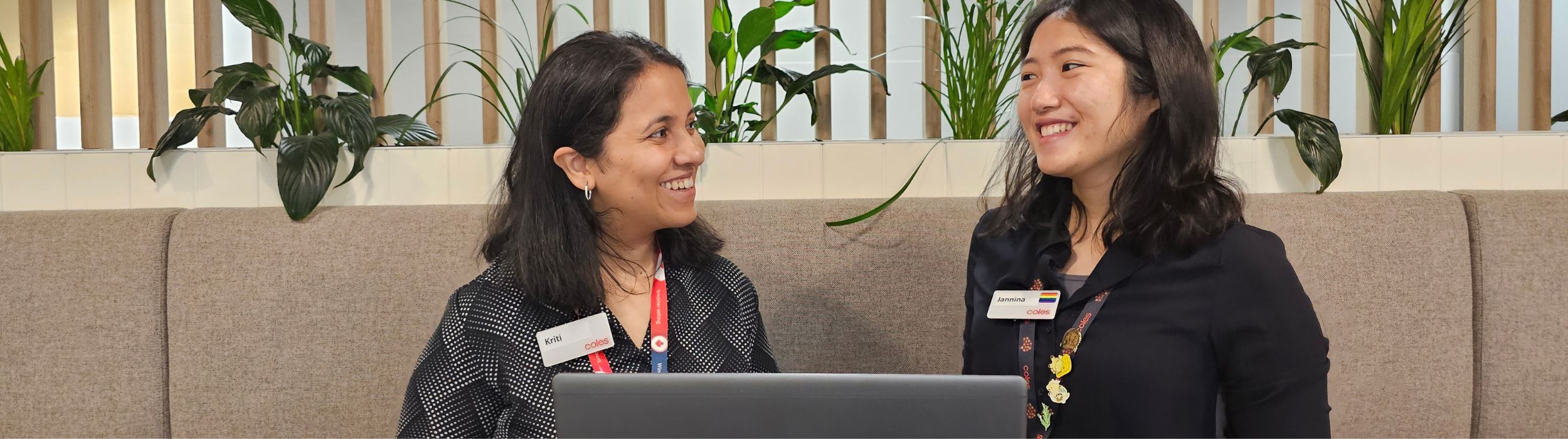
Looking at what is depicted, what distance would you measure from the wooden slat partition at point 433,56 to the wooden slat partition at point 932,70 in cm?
115

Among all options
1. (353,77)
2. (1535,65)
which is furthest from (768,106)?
(1535,65)

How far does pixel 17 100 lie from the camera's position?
220 centimetres

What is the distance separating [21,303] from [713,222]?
54.7 inches

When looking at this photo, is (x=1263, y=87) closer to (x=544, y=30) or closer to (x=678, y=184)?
(x=678, y=184)

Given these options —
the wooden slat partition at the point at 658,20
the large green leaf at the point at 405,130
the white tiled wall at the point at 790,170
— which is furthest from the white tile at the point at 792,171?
the large green leaf at the point at 405,130

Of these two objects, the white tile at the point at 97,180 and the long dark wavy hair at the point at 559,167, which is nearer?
the long dark wavy hair at the point at 559,167

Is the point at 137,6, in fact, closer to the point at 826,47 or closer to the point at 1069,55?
the point at 826,47

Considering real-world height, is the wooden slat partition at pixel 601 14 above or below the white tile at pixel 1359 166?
above

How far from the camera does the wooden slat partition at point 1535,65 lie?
7.41 ft

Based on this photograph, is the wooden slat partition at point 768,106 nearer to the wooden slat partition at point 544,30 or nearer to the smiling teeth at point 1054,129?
the wooden slat partition at point 544,30

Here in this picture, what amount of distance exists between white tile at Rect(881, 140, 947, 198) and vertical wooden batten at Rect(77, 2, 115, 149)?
183cm

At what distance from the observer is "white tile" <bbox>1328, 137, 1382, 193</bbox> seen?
218 centimetres

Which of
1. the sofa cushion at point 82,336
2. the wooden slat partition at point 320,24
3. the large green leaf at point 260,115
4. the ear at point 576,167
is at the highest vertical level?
the wooden slat partition at point 320,24

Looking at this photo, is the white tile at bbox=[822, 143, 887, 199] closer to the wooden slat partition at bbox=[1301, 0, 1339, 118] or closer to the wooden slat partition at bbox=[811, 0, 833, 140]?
the wooden slat partition at bbox=[811, 0, 833, 140]
